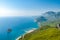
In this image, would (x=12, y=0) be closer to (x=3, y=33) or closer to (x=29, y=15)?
(x=29, y=15)

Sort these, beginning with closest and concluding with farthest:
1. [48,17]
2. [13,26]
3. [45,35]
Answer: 1. [13,26]
2. [45,35]
3. [48,17]

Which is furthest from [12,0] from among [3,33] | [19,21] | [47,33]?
[47,33]

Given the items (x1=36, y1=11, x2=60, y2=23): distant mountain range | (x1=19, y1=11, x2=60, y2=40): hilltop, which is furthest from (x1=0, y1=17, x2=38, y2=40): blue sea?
(x1=36, y1=11, x2=60, y2=23): distant mountain range

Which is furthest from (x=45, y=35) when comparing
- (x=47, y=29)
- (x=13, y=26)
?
(x=13, y=26)

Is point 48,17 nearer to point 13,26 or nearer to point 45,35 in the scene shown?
point 45,35

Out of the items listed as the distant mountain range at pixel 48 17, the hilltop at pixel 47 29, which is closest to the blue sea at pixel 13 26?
the hilltop at pixel 47 29

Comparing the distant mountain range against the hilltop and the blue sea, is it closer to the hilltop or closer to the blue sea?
the hilltop
